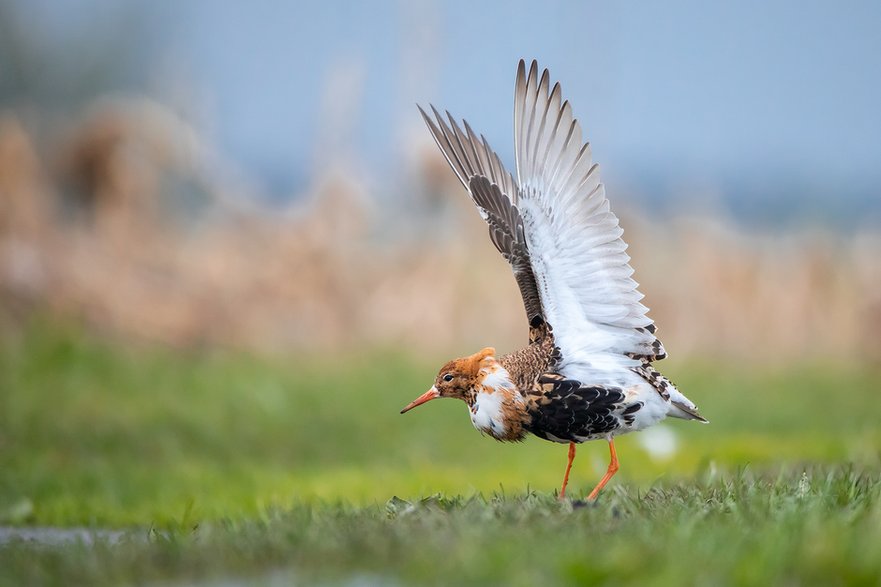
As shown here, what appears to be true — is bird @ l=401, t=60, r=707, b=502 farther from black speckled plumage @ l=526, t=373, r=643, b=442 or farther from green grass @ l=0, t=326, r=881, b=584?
green grass @ l=0, t=326, r=881, b=584

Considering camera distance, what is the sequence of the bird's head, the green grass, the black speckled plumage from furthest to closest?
the bird's head
the black speckled plumage
the green grass

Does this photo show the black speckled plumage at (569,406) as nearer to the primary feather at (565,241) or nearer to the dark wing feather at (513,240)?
the primary feather at (565,241)

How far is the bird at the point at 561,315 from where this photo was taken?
16.3 feet

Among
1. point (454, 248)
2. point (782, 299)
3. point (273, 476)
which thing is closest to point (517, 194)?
point (273, 476)

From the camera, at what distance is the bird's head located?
506 cm

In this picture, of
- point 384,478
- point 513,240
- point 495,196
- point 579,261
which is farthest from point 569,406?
point 384,478

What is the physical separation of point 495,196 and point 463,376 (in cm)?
81

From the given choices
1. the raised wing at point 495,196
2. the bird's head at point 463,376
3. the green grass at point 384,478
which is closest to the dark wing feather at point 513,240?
the raised wing at point 495,196

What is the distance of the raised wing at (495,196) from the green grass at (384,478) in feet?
2.88

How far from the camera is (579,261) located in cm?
511

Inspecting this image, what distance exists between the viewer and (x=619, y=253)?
510 centimetres

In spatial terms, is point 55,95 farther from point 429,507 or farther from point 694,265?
point 429,507

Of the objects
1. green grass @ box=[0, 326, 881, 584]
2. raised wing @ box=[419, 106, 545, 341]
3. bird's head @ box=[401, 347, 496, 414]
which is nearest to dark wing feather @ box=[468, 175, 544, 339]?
raised wing @ box=[419, 106, 545, 341]

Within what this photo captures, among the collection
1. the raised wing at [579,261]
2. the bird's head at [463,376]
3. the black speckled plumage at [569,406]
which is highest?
the raised wing at [579,261]
